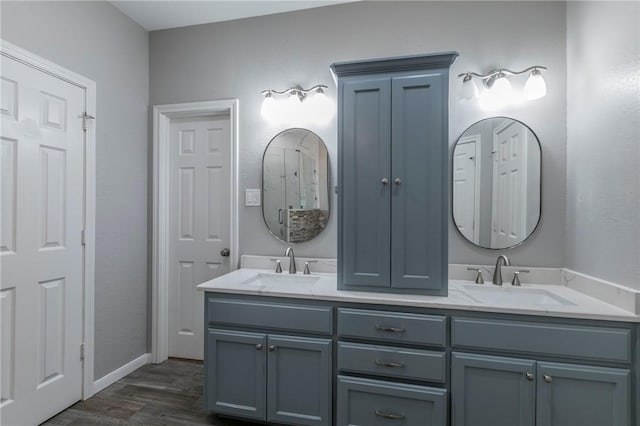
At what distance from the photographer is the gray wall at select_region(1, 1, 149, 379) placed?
6.89 ft

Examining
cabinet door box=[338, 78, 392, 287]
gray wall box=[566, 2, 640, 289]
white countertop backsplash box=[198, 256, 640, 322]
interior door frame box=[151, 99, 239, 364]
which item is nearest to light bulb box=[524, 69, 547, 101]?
gray wall box=[566, 2, 640, 289]

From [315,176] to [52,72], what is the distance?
1.75 m

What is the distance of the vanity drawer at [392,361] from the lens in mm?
1617

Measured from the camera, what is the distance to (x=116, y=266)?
2414 mm

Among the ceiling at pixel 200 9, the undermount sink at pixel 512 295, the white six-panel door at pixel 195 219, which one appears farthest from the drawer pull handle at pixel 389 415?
the ceiling at pixel 200 9

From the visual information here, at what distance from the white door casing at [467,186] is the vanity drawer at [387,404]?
3.40ft

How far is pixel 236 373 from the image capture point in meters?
1.89

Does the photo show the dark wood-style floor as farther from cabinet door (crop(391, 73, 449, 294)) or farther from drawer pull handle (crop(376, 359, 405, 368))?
cabinet door (crop(391, 73, 449, 294))

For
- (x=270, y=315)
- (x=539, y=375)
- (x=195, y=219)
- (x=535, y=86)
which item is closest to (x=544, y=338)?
(x=539, y=375)

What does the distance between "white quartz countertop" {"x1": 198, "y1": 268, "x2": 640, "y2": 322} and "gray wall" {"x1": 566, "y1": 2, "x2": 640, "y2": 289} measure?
177mm

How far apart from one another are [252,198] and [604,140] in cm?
219

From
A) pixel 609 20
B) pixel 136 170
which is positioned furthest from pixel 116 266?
pixel 609 20

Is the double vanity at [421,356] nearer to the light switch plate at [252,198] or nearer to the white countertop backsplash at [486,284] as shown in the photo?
the white countertop backsplash at [486,284]

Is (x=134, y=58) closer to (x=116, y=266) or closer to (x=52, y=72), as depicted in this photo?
(x=52, y=72)
